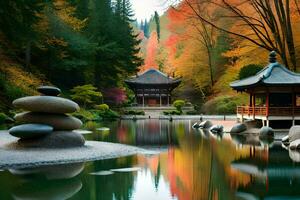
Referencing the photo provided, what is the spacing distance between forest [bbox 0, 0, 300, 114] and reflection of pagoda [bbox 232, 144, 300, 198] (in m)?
9.24

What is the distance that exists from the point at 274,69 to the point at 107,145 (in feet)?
41.7

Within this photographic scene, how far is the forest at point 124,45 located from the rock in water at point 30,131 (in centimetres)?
642

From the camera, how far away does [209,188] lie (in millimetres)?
8148

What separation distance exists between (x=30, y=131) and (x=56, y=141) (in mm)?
940

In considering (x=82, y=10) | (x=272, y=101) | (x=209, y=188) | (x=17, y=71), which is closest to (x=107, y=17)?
(x=82, y=10)

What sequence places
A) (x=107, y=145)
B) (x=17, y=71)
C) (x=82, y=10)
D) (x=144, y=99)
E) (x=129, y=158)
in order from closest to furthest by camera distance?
(x=129, y=158), (x=107, y=145), (x=17, y=71), (x=82, y=10), (x=144, y=99)

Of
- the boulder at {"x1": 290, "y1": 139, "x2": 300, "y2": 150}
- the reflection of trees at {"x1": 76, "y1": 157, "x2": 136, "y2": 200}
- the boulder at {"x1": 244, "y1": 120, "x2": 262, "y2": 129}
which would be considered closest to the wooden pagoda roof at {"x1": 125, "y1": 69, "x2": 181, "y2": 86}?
the boulder at {"x1": 244, "y1": 120, "x2": 262, "y2": 129}

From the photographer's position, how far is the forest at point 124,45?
21.4 m

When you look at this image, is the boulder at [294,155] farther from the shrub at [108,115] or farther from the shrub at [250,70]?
the shrub at [108,115]

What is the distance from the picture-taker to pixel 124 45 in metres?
47.1

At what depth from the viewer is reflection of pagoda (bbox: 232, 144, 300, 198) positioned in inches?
311

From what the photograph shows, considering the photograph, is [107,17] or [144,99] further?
[144,99]

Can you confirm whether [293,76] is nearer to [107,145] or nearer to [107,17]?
[107,145]

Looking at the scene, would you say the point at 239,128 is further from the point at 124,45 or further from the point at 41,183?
the point at 124,45
